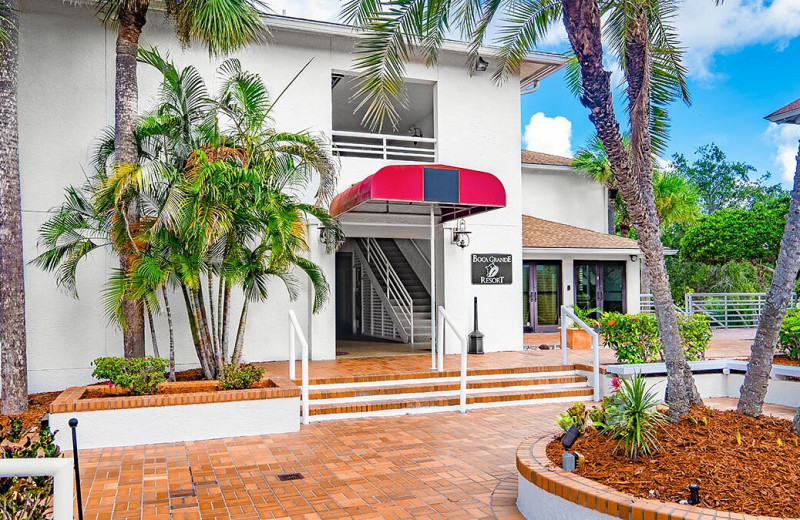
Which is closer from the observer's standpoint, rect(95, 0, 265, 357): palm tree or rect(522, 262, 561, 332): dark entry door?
rect(95, 0, 265, 357): palm tree

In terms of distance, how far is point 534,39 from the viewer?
866 cm

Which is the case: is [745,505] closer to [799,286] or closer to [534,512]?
[534,512]

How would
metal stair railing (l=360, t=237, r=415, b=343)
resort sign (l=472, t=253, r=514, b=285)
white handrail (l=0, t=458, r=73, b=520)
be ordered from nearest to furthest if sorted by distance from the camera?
white handrail (l=0, t=458, r=73, b=520) < resort sign (l=472, t=253, r=514, b=285) < metal stair railing (l=360, t=237, r=415, b=343)

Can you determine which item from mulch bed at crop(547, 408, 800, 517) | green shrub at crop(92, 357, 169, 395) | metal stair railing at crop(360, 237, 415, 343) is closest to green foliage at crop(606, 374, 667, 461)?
mulch bed at crop(547, 408, 800, 517)

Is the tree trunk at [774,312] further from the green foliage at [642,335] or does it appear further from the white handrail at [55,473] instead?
the white handrail at [55,473]

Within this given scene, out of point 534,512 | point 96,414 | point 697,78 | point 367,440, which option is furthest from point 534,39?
point 697,78

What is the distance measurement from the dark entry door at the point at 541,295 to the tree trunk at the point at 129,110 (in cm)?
1132

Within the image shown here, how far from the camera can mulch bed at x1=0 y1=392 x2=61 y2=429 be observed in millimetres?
8008

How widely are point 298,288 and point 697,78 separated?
6808 centimetres

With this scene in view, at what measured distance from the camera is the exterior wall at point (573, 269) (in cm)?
1823

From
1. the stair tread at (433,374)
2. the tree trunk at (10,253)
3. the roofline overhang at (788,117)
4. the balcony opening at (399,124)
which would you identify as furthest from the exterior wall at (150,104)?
the roofline overhang at (788,117)

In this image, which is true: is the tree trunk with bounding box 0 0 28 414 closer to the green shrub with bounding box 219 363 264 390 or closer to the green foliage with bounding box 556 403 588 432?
the green shrub with bounding box 219 363 264 390

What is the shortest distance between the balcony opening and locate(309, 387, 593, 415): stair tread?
522 cm

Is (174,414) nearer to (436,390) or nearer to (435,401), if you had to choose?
(435,401)
